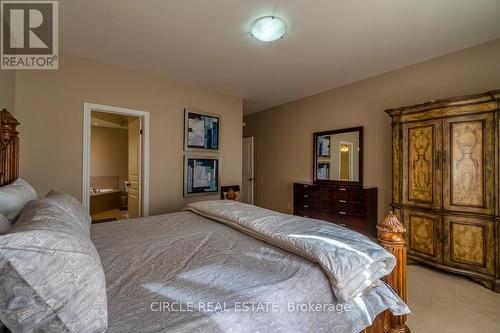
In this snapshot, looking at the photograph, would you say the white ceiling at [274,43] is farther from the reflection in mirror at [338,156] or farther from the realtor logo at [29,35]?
the reflection in mirror at [338,156]

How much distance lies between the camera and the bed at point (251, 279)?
827 mm

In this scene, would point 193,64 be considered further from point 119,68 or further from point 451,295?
point 451,295

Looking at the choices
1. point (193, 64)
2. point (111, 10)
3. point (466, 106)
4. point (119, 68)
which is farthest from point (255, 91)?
point (466, 106)

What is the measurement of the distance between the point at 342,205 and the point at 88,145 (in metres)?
3.73

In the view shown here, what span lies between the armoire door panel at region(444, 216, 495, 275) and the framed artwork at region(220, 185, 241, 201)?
2.80 metres

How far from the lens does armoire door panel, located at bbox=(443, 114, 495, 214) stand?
2346mm

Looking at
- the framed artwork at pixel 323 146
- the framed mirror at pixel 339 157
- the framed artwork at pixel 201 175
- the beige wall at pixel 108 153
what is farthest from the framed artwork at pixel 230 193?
the beige wall at pixel 108 153

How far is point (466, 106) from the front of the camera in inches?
96.7

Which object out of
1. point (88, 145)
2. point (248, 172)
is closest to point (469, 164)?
point (248, 172)

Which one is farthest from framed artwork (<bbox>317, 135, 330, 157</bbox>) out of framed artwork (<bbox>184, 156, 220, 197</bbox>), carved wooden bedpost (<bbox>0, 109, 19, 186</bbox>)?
carved wooden bedpost (<bbox>0, 109, 19, 186</bbox>)

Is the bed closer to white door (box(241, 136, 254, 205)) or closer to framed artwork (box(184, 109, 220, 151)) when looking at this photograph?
framed artwork (box(184, 109, 220, 151))

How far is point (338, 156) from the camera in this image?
13.4 feet

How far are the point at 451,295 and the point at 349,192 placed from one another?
165cm

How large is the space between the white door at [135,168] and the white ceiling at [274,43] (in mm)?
908
